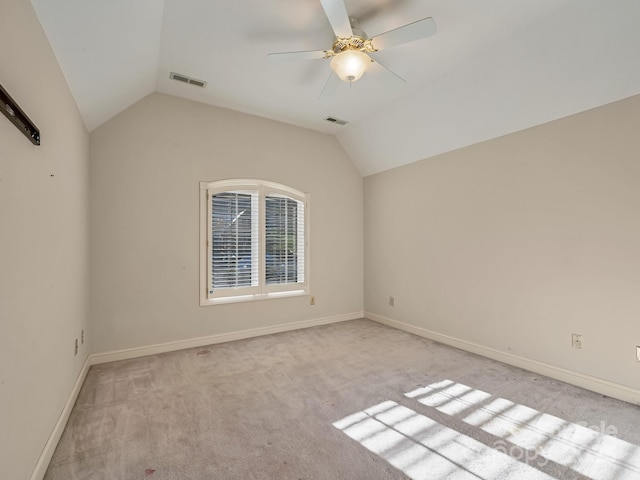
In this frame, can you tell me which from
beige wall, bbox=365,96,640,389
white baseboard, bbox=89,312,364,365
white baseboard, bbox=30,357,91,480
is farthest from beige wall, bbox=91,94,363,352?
beige wall, bbox=365,96,640,389

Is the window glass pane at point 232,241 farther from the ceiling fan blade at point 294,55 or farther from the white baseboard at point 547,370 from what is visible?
the white baseboard at point 547,370

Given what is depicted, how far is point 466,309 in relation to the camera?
141 inches

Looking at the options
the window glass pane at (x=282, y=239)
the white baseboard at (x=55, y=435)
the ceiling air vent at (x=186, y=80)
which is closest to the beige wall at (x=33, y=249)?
the white baseboard at (x=55, y=435)

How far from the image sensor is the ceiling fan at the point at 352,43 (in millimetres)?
1947

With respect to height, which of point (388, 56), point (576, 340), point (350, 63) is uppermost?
point (388, 56)

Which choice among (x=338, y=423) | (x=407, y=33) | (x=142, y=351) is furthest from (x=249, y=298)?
(x=407, y=33)

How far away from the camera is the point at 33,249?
159 cm

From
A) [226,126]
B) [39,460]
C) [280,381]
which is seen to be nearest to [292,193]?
[226,126]

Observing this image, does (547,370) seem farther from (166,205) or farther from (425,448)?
(166,205)

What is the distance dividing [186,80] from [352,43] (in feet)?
6.29

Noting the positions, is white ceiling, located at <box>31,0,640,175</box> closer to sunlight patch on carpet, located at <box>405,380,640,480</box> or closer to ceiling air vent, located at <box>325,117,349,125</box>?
ceiling air vent, located at <box>325,117,349,125</box>

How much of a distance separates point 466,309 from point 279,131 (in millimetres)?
3344

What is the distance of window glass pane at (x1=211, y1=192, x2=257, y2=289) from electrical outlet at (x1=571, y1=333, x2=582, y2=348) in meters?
3.42

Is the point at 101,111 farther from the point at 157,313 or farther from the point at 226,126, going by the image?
the point at 157,313
